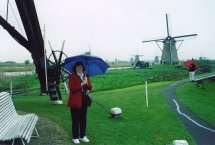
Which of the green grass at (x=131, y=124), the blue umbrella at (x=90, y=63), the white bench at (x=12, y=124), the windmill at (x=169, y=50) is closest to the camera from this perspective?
the white bench at (x=12, y=124)

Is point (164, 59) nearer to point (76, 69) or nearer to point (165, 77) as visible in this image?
point (165, 77)

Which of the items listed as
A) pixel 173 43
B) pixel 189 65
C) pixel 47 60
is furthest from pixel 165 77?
pixel 173 43

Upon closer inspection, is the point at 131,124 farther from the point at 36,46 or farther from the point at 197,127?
the point at 36,46

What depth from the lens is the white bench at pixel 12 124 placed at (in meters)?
6.99

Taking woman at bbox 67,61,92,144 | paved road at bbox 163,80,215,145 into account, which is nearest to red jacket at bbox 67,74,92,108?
woman at bbox 67,61,92,144

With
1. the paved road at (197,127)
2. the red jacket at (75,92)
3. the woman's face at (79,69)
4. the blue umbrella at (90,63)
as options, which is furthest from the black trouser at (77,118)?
the paved road at (197,127)

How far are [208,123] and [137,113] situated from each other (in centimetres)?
285

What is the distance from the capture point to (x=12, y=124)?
827 centimetres

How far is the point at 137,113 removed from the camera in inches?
540

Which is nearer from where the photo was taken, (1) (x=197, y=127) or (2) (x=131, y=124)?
(2) (x=131, y=124)

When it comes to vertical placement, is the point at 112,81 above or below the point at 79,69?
below

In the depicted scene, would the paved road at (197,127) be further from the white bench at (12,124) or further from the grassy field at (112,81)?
the grassy field at (112,81)

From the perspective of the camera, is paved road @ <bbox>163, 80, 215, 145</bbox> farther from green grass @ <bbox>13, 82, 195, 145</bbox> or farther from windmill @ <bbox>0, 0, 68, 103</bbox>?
windmill @ <bbox>0, 0, 68, 103</bbox>

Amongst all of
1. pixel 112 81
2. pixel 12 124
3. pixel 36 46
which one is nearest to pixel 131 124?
pixel 12 124
